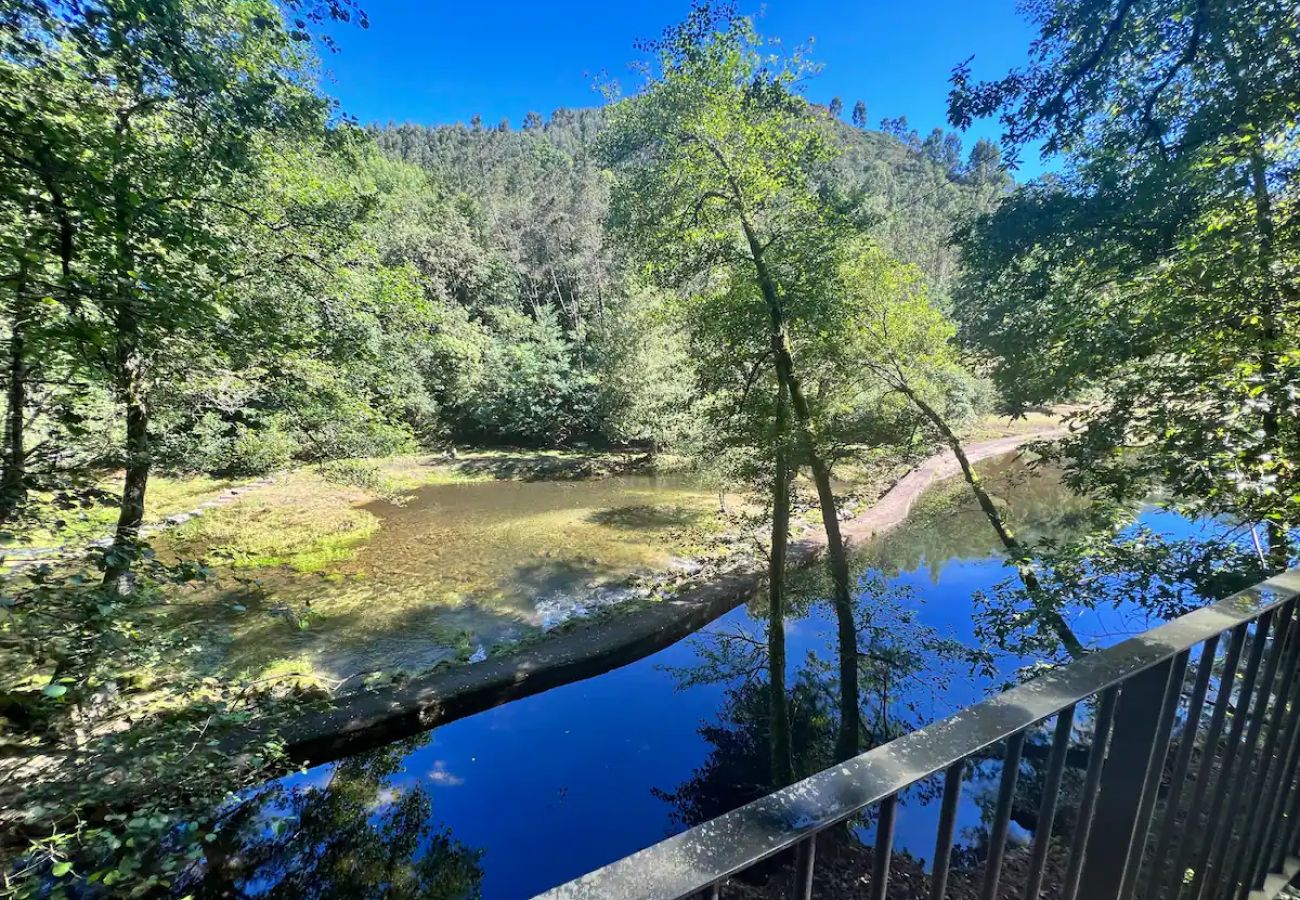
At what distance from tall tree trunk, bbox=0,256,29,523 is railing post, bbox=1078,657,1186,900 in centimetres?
392

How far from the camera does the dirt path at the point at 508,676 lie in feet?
20.7

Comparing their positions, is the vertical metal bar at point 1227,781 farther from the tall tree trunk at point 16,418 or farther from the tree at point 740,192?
the tree at point 740,192

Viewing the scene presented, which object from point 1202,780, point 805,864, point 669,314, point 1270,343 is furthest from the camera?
point 669,314

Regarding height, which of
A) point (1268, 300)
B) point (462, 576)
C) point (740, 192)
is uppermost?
point (740, 192)

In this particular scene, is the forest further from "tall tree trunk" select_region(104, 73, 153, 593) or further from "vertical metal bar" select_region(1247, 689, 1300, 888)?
"vertical metal bar" select_region(1247, 689, 1300, 888)

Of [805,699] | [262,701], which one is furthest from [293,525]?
[805,699]

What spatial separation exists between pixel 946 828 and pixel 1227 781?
1.12 meters

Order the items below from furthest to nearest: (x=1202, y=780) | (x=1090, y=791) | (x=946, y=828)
Result: (x=1202, y=780) < (x=1090, y=791) < (x=946, y=828)

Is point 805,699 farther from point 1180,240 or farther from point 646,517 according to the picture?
point 646,517

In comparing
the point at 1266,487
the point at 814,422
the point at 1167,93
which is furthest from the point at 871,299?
the point at 1266,487

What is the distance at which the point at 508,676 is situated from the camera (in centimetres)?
757

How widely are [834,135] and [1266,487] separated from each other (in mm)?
6663

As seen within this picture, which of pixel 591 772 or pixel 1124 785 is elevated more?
pixel 1124 785

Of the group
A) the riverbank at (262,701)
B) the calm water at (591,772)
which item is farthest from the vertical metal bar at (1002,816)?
the calm water at (591,772)
